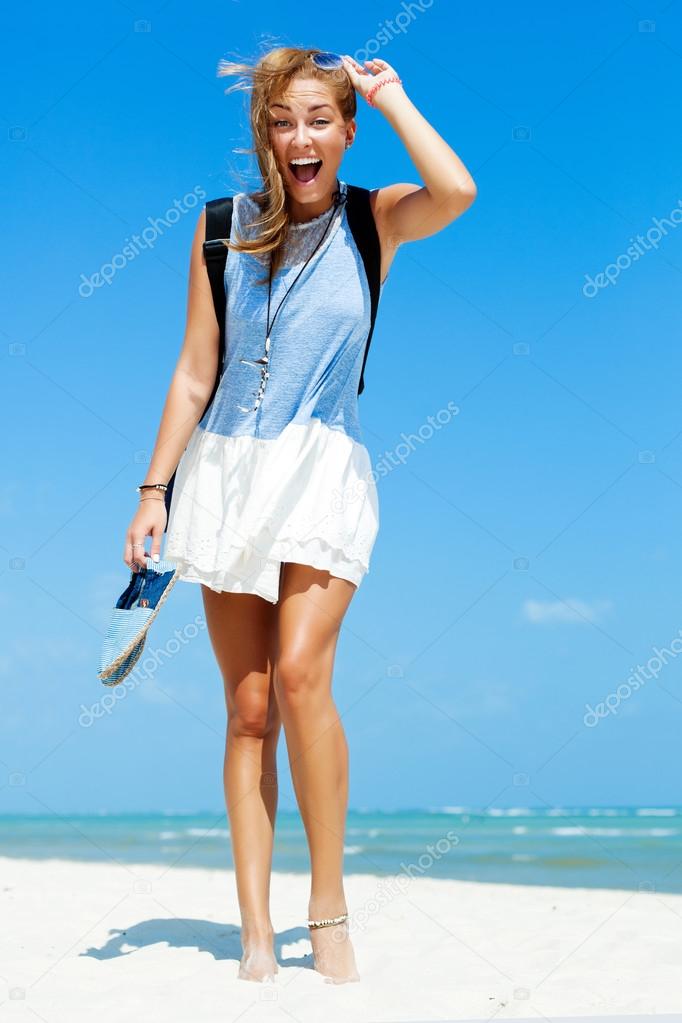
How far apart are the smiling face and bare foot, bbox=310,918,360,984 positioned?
1821 mm

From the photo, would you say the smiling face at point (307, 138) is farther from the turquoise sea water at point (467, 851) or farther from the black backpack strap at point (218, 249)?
the turquoise sea water at point (467, 851)

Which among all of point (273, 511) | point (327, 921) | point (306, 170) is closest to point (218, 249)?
point (306, 170)

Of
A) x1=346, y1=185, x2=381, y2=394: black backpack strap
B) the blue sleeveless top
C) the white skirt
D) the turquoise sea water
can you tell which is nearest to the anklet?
the white skirt

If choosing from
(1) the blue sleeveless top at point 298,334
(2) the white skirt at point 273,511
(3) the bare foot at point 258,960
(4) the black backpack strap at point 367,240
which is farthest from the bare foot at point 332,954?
(4) the black backpack strap at point 367,240

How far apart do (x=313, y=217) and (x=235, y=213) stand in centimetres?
20

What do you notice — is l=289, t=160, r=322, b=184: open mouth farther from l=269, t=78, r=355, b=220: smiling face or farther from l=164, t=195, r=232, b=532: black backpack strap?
l=164, t=195, r=232, b=532: black backpack strap

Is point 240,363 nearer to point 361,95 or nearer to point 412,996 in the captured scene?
point 361,95

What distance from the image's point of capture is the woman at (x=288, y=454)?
8.38ft

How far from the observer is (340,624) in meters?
2.63

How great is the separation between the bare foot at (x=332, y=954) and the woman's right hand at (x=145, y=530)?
3.33 feet

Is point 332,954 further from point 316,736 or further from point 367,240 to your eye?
point 367,240

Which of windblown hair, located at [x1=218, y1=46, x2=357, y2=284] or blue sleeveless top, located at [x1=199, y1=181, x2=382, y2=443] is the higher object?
windblown hair, located at [x1=218, y1=46, x2=357, y2=284]

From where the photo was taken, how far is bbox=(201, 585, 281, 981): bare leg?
269 cm

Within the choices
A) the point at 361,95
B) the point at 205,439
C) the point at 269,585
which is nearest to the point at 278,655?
the point at 269,585
